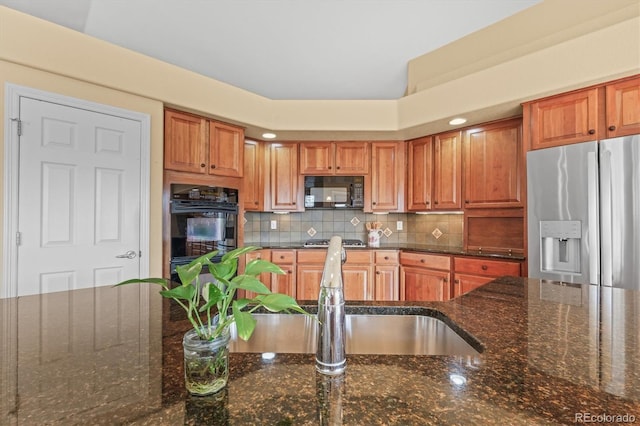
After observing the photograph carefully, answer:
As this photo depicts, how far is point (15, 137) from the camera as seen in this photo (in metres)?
1.88

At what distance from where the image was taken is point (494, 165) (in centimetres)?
286

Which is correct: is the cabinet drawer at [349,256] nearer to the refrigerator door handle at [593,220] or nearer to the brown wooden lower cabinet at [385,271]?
the brown wooden lower cabinet at [385,271]

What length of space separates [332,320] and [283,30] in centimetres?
254

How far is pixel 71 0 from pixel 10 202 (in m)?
1.41

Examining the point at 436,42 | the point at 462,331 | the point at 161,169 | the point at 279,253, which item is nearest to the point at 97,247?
the point at 161,169

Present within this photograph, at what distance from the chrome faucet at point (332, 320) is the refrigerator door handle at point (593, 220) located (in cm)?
219

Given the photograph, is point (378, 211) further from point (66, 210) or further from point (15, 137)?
point (15, 137)

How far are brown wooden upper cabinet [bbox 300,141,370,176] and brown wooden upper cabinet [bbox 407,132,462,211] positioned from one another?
56cm

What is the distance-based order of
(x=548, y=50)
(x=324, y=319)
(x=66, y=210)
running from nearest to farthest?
1. (x=324, y=319)
2. (x=66, y=210)
3. (x=548, y=50)

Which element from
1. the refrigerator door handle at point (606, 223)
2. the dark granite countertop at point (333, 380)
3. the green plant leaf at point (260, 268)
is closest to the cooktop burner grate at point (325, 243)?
the refrigerator door handle at point (606, 223)

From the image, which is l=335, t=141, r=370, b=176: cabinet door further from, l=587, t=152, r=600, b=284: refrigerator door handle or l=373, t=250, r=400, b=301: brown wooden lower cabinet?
l=587, t=152, r=600, b=284: refrigerator door handle

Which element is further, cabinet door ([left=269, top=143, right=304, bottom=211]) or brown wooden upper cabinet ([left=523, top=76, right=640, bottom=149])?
cabinet door ([left=269, top=143, right=304, bottom=211])

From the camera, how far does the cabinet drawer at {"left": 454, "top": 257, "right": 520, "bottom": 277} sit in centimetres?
254

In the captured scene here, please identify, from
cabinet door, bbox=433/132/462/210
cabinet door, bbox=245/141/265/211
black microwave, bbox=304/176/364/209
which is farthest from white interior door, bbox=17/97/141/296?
cabinet door, bbox=433/132/462/210
